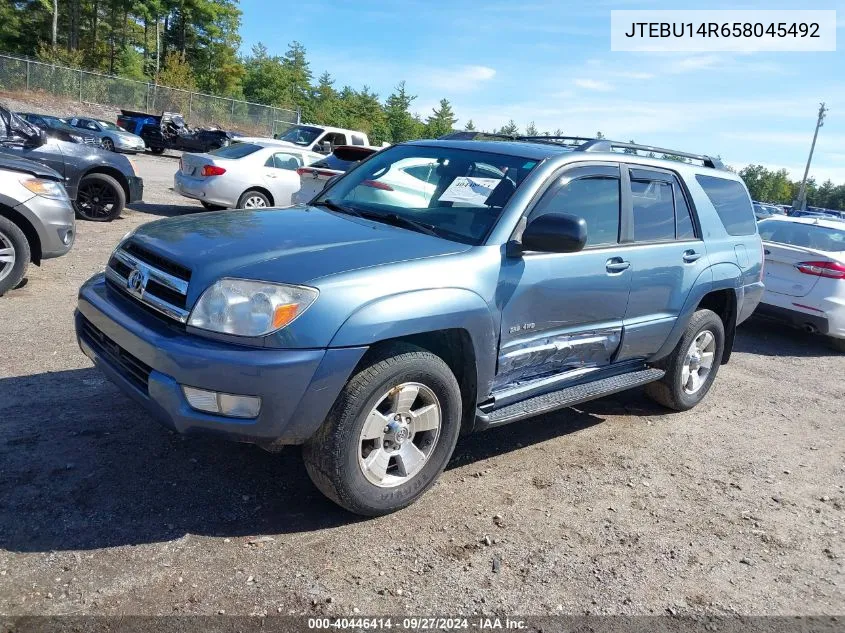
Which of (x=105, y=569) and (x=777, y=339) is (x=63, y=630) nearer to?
(x=105, y=569)

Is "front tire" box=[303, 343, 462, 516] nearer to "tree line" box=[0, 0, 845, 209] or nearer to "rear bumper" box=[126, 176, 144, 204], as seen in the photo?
"rear bumper" box=[126, 176, 144, 204]

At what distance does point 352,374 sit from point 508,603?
3.85ft

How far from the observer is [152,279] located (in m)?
3.32

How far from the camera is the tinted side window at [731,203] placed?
5.40 meters

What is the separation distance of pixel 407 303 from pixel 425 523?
3.68 ft

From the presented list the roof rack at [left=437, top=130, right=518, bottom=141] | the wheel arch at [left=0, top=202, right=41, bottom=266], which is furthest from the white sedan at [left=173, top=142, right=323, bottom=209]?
the roof rack at [left=437, top=130, right=518, bottom=141]

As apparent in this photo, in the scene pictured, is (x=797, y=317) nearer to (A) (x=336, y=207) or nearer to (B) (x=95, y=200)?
(A) (x=336, y=207)

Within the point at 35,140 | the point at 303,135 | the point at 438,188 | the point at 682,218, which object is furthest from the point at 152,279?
the point at 303,135

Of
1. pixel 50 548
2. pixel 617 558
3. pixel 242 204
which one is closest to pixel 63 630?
pixel 50 548

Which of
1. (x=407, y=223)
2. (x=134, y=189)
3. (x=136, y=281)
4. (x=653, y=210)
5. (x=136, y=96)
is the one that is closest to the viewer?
(x=136, y=281)

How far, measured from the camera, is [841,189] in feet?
297

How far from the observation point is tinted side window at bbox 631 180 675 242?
4.62m

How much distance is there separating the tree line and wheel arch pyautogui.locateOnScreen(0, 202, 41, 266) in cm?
4552

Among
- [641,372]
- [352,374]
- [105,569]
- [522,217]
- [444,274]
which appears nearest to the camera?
[105,569]
